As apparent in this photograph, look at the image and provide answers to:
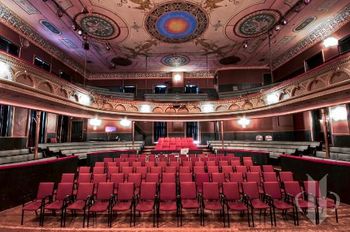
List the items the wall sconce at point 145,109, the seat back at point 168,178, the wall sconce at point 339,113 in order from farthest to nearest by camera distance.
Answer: the wall sconce at point 145,109 → the wall sconce at point 339,113 → the seat back at point 168,178

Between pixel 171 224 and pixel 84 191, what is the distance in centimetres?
205

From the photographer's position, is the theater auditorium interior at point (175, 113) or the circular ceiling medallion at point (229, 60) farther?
the circular ceiling medallion at point (229, 60)

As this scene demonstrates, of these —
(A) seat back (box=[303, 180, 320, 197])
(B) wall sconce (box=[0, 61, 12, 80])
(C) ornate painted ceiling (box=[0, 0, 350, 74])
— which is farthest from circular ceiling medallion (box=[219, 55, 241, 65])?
(B) wall sconce (box=[0, 61, 12, 80])

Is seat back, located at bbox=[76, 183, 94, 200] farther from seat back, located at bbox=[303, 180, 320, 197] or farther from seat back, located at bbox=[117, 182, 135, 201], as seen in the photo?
seat back, located at bbox=[303, 180, 320, 197]

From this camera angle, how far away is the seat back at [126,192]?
3.83 m

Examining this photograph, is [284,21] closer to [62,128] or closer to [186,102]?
[186,102]

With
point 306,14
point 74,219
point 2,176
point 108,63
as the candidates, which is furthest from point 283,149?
point 108,63

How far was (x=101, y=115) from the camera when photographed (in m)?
10.7

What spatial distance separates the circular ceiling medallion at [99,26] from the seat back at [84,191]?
23.3ft

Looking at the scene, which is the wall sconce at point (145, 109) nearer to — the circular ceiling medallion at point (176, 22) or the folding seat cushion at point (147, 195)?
the circular ceiling medallion at point (176, 22)

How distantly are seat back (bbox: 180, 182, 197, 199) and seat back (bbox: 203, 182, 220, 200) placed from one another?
0.76 feet

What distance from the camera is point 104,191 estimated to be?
3930mm

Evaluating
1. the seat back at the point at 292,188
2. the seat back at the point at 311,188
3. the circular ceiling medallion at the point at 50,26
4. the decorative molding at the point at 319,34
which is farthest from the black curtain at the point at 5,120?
the decorative molding at the point at 319,34

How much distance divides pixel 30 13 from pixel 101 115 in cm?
563
